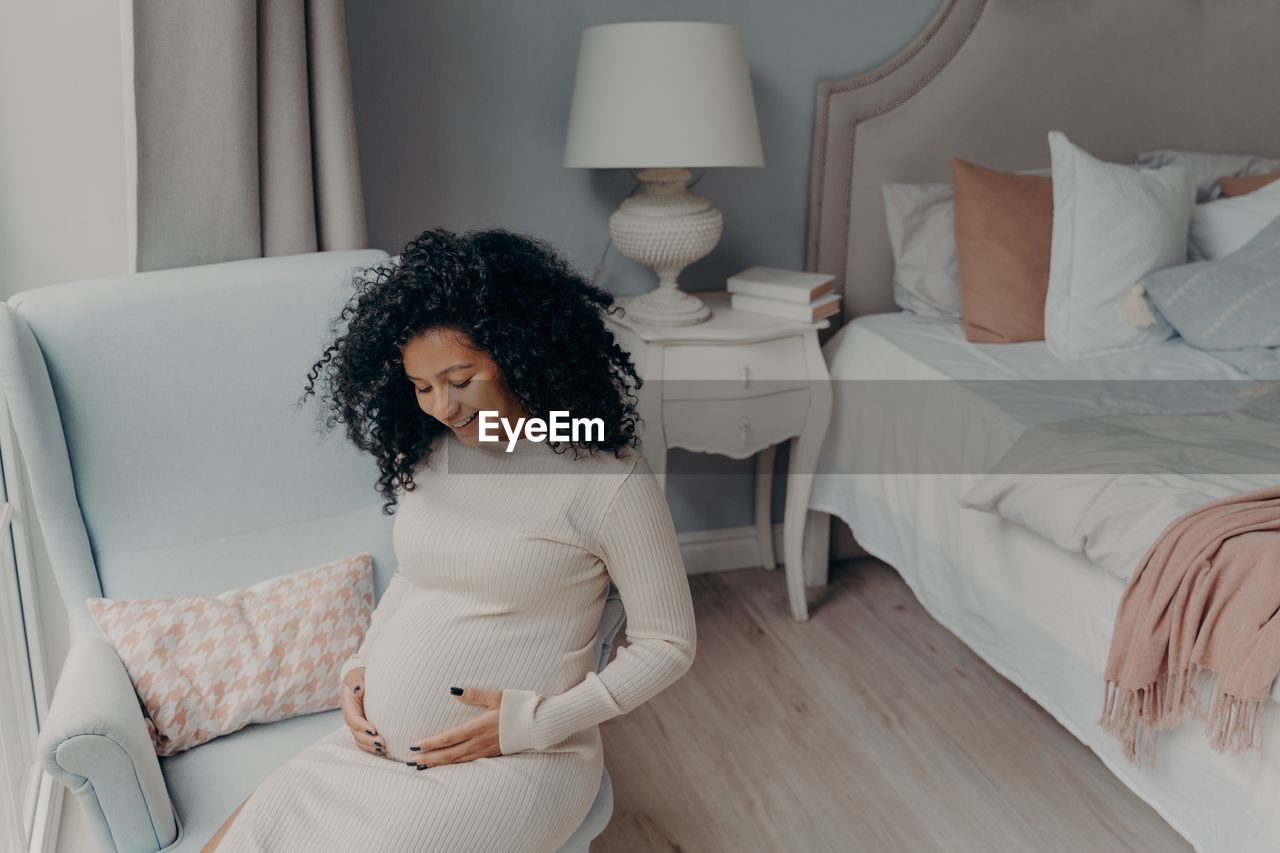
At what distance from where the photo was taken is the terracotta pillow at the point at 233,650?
1.38 m

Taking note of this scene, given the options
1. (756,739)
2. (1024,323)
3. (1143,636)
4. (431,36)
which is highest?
(431,36)

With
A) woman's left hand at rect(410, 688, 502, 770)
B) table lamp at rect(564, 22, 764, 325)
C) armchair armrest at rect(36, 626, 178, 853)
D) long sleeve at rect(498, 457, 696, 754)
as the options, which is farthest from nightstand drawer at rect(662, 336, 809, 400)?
armchair armrest at rect(36, 626, 178, 853)

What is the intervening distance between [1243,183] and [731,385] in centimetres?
133

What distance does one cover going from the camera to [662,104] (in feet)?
6.77

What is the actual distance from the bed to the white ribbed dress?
0.88 metres

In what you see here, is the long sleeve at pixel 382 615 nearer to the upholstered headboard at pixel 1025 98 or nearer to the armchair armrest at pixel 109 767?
the armchair armrest at pixel 109 767

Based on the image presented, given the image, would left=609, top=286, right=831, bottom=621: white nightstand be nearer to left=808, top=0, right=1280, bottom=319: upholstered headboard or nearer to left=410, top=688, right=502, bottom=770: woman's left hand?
left=808, top=0, right=1280, bottom=319: upholstered headboard

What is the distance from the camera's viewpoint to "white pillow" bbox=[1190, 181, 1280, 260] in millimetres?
2338

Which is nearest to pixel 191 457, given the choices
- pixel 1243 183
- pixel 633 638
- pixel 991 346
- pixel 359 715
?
pixel 359 715

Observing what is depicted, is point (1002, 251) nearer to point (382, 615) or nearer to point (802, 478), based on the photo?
point (802, 478)

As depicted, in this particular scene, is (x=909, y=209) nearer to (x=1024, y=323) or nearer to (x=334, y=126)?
(x=1024, y=323)

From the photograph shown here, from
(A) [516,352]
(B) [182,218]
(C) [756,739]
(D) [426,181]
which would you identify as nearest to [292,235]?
(B) [182,218]

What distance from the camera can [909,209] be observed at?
8.21 feet

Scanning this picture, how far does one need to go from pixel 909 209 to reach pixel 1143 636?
4.17 ft
